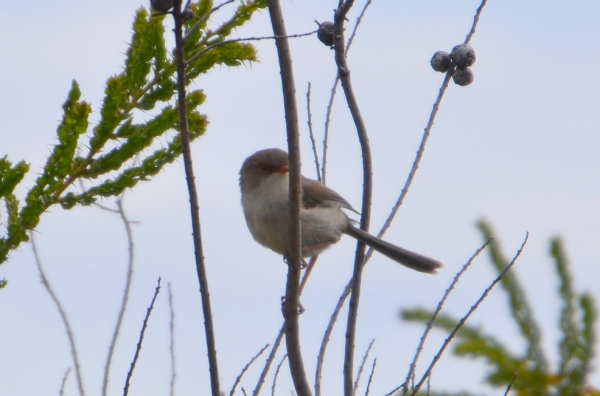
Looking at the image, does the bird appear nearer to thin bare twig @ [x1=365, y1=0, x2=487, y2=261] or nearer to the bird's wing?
the bird's wing

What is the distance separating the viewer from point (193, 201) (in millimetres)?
2305

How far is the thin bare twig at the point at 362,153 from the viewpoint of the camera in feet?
11.0

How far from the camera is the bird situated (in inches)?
198

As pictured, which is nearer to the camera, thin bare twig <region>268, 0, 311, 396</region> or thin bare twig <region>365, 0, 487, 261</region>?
thin bare twig <region>268, 0, 311, 396</region>

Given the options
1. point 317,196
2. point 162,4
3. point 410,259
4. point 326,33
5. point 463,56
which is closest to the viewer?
point 162,4

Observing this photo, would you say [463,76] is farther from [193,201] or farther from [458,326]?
[193,201]

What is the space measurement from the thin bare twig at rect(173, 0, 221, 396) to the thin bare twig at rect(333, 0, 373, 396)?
1.01 meters

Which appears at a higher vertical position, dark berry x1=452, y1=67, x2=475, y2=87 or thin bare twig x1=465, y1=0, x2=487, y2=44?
thin bare twig x1=465, y1=0, x2=487, y2=44

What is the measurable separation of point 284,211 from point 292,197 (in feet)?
7.22

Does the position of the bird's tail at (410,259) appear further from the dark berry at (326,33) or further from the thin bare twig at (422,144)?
the dark berry at (326,33)

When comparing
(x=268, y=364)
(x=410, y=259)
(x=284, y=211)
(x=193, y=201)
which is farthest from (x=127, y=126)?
(x=410, y=259)

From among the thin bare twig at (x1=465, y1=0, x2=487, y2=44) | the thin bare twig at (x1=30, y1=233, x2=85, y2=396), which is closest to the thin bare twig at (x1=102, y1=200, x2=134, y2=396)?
the thin bare twig at (x1=30, y1=233, x2=85, y2=396)

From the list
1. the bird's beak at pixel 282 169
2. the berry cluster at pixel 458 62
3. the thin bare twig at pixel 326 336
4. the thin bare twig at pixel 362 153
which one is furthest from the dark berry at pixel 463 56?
the bird's beak at pixel 282 169

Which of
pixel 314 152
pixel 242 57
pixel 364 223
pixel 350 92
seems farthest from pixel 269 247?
pixel 242 57
